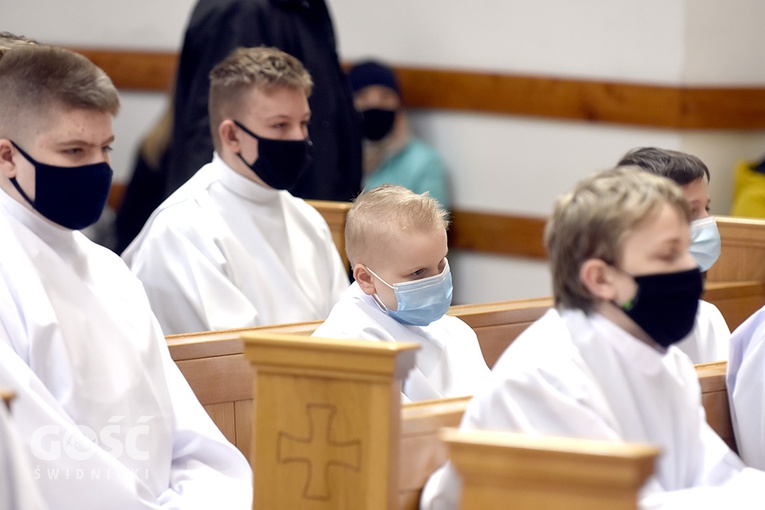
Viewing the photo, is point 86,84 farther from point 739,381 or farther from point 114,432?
point 739,381

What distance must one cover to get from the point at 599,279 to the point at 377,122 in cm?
463

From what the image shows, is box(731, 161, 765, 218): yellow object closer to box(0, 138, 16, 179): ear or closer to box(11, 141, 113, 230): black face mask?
box(11, 141, 113, 230): black face mask

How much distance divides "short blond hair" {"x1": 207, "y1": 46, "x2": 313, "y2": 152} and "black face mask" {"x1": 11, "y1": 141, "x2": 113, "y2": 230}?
134 cm

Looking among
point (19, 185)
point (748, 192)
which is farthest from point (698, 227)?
point (748, 192)

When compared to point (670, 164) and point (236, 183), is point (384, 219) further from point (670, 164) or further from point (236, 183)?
point (236, 183)

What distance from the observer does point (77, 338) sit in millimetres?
3012

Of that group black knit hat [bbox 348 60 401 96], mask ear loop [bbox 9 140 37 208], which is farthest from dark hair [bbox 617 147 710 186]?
black knit hat [bbox 348 60 401 96]

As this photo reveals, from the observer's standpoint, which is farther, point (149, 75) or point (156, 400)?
point (149, 75)

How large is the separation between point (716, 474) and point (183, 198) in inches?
91.5

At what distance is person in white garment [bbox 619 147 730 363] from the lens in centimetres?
372

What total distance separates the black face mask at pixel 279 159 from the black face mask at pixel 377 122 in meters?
2.65

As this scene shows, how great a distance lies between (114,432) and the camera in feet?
9.88

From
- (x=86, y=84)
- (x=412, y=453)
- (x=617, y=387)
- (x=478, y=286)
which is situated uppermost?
(x=86, y=84)

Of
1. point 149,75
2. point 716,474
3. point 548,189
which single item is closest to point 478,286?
point 548,189
